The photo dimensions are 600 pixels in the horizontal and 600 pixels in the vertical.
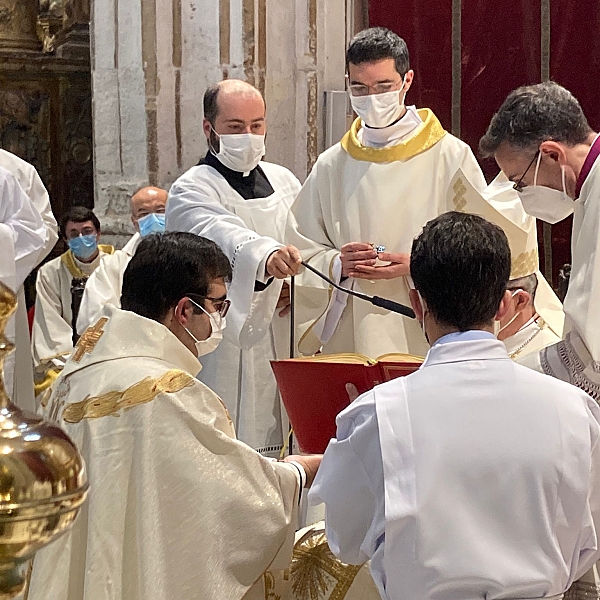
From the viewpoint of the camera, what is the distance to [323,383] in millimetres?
3070

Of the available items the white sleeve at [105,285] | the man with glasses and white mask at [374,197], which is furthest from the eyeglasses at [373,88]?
the white sleeve at [105,285]

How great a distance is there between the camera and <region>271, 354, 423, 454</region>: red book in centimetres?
297

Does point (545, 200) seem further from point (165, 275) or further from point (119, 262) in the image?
point (119, 262)

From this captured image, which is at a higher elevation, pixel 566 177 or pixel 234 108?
pixel 234 108

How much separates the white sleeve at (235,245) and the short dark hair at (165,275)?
51.9 inches

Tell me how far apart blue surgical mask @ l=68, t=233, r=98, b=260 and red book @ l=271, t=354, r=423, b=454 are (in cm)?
386

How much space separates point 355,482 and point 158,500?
0.70 m

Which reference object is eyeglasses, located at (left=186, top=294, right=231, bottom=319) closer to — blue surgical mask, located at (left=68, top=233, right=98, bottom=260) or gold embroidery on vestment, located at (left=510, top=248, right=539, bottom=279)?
gold embroidery on vestment, located at (left=510, top=248, right=539, bottom=279)

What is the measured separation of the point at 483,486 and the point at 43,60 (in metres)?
7.12

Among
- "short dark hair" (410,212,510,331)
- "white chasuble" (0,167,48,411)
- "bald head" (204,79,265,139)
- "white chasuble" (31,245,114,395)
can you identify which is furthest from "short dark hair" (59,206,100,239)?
"short dark hair" (410,212,510,331)

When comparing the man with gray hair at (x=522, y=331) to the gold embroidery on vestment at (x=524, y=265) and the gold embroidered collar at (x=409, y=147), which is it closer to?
the gold embroidery on vestment at (x=524, y=265)

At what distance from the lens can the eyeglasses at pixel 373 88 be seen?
413 cm

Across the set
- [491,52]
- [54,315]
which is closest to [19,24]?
[54,315]

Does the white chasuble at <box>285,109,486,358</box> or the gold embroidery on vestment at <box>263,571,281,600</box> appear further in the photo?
the white chasuble at <box>285,109,486,358</box>
